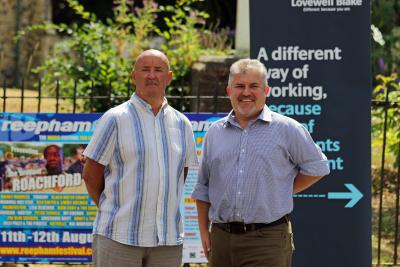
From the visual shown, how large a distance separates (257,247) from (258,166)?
1.40 ft

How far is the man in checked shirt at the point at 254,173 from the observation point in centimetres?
420

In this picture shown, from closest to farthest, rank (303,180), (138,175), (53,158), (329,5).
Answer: (138,175), (303,180), (329,5), (53,158)

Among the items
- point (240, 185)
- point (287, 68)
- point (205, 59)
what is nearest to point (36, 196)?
point (287, 68)

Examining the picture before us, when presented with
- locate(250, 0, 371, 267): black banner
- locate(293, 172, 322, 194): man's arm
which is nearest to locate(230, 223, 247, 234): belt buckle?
locate(293, 172, 322, 194): man's arm

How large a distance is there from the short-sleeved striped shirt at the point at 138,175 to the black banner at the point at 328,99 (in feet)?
5.26

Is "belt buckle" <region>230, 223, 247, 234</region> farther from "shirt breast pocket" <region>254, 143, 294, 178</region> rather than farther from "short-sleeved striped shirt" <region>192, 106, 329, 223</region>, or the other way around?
"shirt breast pocket" <region>254, 143, 294, 178</region>

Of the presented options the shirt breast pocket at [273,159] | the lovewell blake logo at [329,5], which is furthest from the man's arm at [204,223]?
the lovewell blake logo at [329,5]

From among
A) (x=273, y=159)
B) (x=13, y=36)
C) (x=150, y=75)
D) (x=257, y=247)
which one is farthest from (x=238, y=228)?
(x=13, y=36)

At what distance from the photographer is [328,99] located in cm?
558

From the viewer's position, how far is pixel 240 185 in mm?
4199

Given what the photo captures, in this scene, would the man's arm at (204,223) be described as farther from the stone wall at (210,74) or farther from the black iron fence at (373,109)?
the stone wall at (210,74)

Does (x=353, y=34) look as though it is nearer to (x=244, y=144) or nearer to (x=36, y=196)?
(x=244, y=144)

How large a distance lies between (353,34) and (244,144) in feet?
5.66

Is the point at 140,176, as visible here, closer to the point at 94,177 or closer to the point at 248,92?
the point at 94,177
